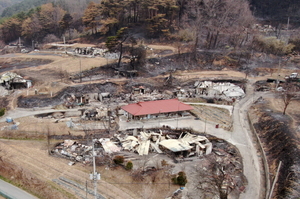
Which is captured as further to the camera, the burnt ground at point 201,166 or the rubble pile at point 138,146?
the rubble pile at point 138,146

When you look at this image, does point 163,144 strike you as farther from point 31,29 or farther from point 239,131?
point 31,29

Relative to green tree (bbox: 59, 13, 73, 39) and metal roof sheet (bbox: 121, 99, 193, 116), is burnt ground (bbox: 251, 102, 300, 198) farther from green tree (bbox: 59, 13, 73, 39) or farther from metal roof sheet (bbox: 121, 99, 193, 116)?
green tree (bbox: 59, 13, 73, 39)

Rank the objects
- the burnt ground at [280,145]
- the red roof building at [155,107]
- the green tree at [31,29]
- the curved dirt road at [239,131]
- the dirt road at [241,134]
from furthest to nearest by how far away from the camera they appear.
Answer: the green tree at [31,29], the red roof building at [155,107], the curved dirt road at [239,131], the dirt road at [241,134], the burnt ground at [280,145]

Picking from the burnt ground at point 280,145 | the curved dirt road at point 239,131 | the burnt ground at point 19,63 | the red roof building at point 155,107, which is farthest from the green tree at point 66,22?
the burnt ground at point 280,145

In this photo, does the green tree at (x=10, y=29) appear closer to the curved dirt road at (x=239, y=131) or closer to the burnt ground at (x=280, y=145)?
the curved dirt road at (x=239, y=131)

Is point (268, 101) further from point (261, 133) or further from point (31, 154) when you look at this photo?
point (31, 154)

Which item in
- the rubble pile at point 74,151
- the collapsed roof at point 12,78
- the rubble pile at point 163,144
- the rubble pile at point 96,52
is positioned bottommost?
the rubble pile at point 74,151

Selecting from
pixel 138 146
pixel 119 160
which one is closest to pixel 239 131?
pixel 138 146

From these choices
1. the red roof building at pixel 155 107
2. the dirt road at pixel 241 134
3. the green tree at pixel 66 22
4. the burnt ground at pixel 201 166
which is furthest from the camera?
the green tree at pixel 66 22
